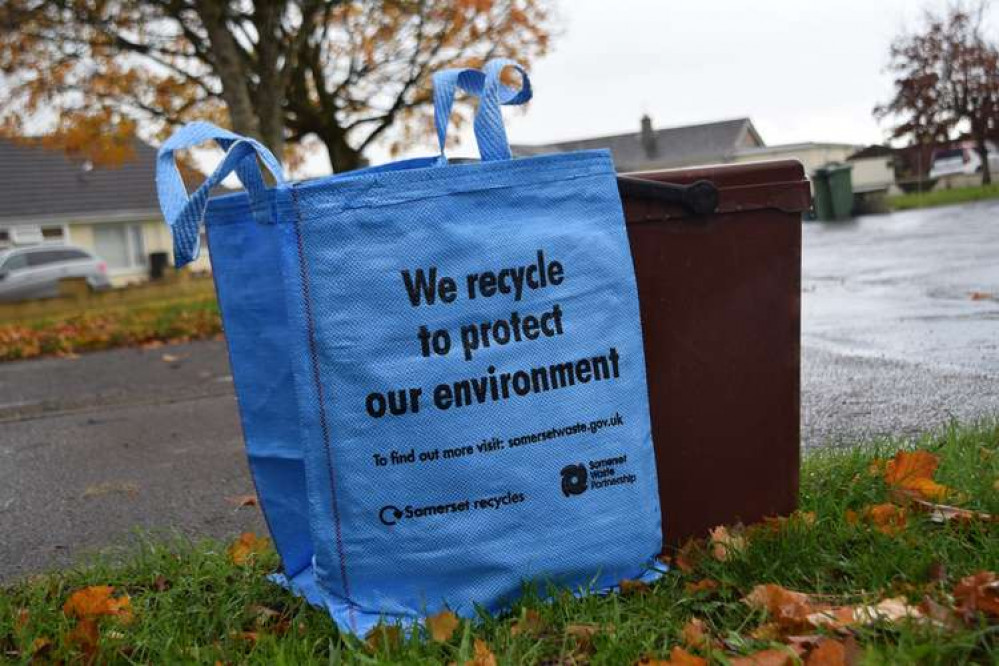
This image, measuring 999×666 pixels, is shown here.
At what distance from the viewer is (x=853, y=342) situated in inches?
285

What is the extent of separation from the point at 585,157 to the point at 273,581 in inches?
53.9

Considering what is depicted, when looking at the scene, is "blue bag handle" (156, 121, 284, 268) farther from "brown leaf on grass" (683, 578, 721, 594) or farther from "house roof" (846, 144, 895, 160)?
"house roof" (846, 144, 895, 160)

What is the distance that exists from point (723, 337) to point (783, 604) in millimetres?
766

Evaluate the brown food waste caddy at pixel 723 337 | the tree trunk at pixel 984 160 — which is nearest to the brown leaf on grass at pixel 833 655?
the brown food waste caddy at pixel 723 337

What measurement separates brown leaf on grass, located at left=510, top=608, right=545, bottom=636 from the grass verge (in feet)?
26.9

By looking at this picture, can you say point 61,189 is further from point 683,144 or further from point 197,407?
point 683,144

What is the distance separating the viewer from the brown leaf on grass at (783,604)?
2.25 metres

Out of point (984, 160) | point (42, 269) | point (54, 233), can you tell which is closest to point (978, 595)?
point (42, 269)

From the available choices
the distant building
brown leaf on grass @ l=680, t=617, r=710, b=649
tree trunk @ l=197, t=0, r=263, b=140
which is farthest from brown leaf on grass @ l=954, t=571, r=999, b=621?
the distant building

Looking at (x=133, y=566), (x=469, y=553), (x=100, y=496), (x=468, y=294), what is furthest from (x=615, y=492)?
(x=100, y=496)

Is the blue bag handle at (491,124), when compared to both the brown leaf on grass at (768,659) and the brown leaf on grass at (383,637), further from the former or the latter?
the brown leaf on grass at (768,659)

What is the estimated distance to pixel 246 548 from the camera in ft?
10.7

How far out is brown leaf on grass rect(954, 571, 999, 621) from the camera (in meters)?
2.12

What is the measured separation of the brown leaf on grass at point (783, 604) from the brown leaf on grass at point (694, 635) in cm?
14
